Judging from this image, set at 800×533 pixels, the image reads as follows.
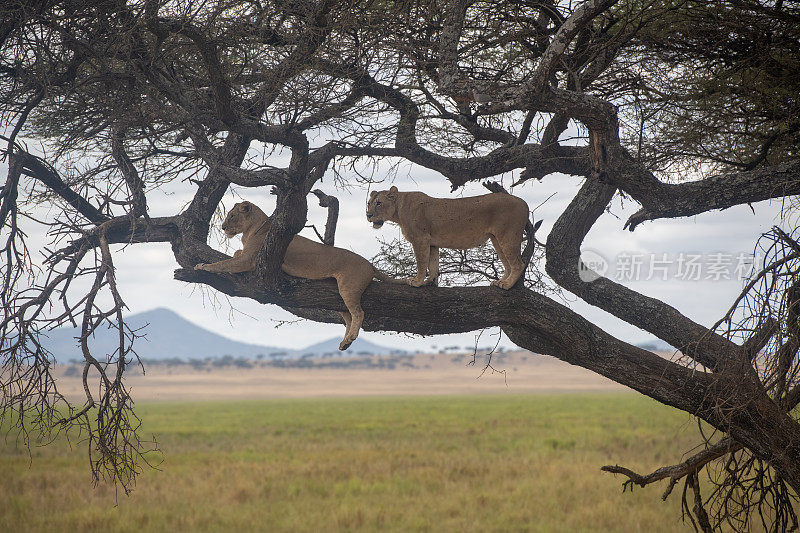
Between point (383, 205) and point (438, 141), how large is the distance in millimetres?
2657

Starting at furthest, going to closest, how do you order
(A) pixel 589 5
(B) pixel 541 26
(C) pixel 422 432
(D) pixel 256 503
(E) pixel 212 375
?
(E) pixel 212 375, (C) pixel 422 432, (D) pixel 256 503, (B) pixel 541 26, (A) pixel 589 5

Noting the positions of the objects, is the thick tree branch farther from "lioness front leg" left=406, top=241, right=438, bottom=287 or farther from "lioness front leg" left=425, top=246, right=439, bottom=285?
"lioness front leg" left=406, top=241, right=438, bottom=287

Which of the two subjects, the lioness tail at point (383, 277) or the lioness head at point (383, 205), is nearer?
the lioness head at point (383, 205)

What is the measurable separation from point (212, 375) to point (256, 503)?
394 feet

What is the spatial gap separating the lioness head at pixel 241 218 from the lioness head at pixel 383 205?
105 centimetres

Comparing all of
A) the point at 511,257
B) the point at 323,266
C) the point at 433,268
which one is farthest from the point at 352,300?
the point at 511,257

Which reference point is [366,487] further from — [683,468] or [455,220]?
[455,220]

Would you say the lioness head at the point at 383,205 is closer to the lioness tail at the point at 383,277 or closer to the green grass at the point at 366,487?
the lioness tail at the point at 383,277

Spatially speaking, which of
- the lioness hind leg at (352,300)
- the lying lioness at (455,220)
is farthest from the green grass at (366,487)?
the lioness hind leg at (352,300)

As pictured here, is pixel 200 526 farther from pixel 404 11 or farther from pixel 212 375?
pixel 212 375

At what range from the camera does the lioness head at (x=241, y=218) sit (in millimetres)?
7008

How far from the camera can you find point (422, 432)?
32.2m

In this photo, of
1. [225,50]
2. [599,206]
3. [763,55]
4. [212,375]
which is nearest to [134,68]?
[225,50]

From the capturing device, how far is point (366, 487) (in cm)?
1833
